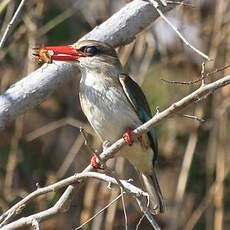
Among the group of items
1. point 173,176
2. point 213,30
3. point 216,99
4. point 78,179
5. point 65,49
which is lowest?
point 173,176

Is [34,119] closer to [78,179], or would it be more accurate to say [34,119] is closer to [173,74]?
[173,74]

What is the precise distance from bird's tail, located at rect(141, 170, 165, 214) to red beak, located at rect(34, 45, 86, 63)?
793mm

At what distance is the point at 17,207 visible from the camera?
2.89 meters

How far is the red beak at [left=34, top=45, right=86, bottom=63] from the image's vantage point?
11.5 feet

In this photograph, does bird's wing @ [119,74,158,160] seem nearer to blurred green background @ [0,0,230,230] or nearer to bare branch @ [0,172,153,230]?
bare branch @ [0,172,153,230]

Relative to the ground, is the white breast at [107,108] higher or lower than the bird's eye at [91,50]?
lower

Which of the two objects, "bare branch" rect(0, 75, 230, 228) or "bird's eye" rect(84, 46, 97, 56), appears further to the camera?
"bird's eye" rect(84, 46, 97, 56)

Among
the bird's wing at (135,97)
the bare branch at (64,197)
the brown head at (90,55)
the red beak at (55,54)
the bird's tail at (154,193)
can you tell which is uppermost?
the red beak at (55,54)

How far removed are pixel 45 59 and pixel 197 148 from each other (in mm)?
2248

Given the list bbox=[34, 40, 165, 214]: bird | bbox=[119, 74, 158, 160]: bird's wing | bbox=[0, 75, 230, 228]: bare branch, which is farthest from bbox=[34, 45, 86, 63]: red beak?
bbox=[0, 75, 230, 228]: bare branch

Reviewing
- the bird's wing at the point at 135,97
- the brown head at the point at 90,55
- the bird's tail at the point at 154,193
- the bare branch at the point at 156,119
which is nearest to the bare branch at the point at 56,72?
the brown head at the point at 90,55

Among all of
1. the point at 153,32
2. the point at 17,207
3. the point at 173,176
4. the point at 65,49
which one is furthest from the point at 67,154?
the point at 17,207

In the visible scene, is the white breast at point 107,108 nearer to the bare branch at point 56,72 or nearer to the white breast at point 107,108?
the white breast at point 107,108

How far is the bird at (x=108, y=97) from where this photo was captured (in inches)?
145
